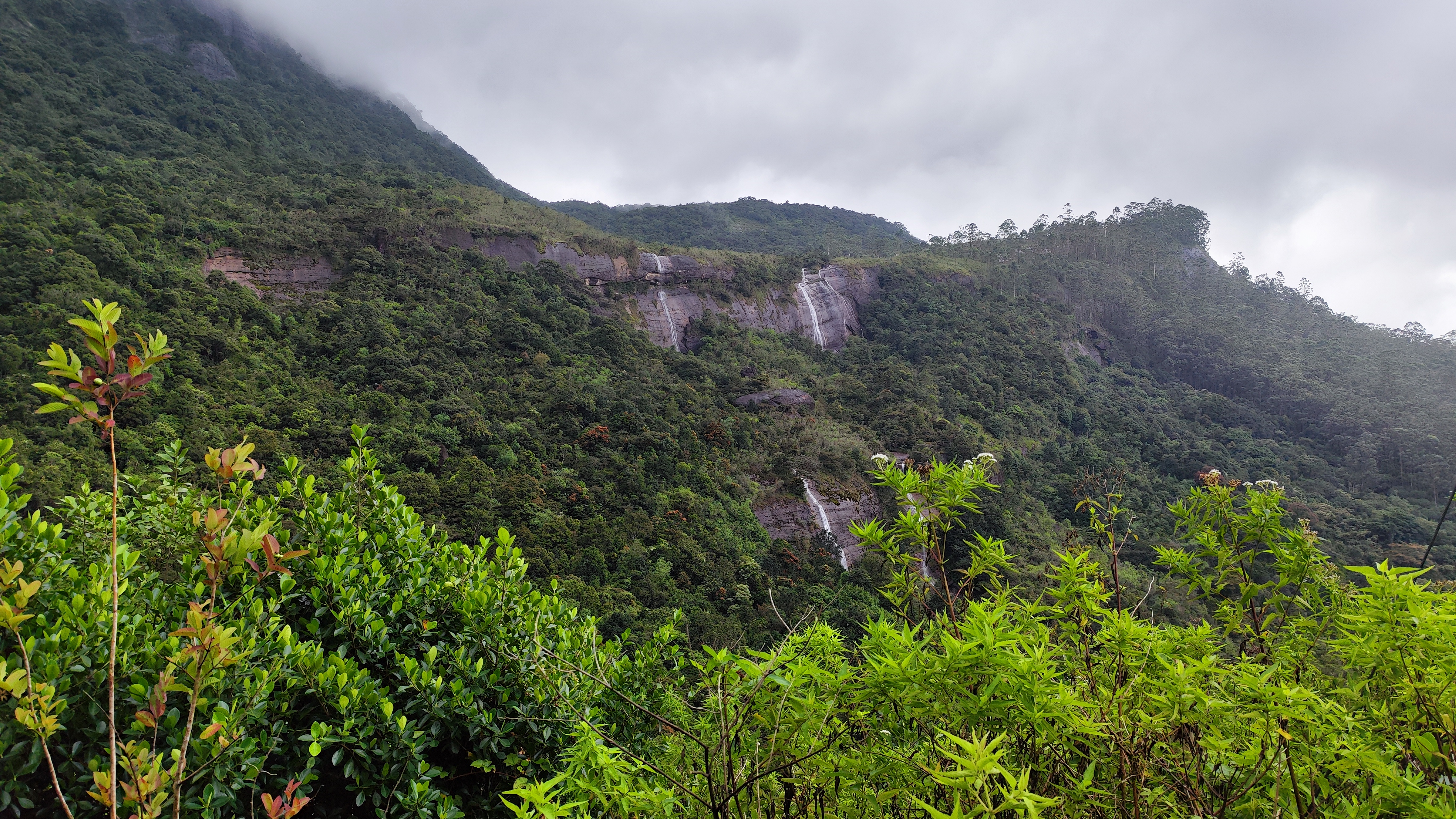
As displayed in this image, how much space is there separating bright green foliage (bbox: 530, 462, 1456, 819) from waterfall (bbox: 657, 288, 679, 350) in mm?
24252

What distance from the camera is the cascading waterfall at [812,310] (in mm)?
31719

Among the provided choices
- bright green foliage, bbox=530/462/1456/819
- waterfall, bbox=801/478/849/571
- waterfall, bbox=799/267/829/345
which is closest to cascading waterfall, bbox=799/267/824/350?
waterfall, bbox=799/267/829/345

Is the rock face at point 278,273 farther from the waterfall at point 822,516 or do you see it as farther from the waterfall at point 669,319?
the waterfall at point 822,516

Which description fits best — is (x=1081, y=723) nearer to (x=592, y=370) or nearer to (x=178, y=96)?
(x=592, y=370)

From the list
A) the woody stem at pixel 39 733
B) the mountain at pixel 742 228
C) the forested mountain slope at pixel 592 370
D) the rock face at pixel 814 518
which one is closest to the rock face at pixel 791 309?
the forested mountain slope at pixel 592 370

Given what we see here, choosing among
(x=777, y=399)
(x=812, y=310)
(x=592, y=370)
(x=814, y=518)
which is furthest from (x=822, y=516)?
(x=812, y=310)

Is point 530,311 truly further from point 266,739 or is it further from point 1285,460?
point 1285,460

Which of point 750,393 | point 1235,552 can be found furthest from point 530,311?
point 1235,552

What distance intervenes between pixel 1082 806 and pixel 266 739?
99.8 inches

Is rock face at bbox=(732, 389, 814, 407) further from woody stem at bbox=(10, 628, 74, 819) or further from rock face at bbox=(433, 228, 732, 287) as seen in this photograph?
woody stem at bbox=(10, 628, 74, 819)

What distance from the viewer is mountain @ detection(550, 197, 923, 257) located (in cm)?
4883

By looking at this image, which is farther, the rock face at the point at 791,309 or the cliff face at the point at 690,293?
the rock face at the point at 791,309

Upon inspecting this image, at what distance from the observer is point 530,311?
21.4 metres

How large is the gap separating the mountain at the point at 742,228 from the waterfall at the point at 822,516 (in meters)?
27.4
